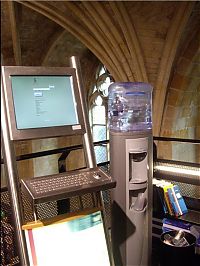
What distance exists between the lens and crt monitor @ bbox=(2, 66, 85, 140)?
1.52m

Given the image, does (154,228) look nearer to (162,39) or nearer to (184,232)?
(184,232)

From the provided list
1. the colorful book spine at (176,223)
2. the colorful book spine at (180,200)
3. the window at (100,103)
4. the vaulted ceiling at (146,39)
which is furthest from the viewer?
the window at (100,103)

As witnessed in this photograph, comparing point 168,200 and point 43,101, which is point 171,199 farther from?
point 43,101

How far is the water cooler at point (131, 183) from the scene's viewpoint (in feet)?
6.51

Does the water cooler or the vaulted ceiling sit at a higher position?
the vaulted ceiling

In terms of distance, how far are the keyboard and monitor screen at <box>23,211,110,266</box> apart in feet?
0.70

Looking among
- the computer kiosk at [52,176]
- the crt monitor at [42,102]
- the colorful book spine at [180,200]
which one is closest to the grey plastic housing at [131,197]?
the computer kiosk at [52,176]

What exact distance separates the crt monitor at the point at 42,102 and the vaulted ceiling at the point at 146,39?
3464 mm

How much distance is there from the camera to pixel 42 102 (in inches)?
64.3

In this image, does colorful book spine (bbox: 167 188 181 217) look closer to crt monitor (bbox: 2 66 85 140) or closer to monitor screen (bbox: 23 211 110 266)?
monitor screen (bbox: 23 211 110 266)

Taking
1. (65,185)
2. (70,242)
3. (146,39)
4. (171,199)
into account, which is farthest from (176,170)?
(146,39)

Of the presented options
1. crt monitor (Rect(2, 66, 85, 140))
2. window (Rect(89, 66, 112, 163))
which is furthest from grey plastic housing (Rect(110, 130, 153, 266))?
window (Rect(89, 66, 112, 163))

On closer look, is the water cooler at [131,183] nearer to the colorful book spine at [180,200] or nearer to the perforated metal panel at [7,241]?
the colorful book spine at [180,200]

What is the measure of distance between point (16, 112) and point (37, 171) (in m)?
6.69
